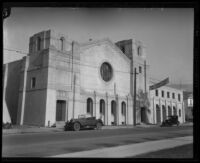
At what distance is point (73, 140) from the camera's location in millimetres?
10367

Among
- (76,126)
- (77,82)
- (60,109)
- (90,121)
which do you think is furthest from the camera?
(76,126)

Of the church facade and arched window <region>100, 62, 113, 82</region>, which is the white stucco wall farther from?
arched window <region>100, 62, 113, 82</region>

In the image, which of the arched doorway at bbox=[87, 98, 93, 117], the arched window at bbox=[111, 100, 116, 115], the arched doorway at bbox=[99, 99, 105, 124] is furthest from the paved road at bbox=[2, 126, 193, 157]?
the arched doorway at bbox=[87, 98, 93, 117]

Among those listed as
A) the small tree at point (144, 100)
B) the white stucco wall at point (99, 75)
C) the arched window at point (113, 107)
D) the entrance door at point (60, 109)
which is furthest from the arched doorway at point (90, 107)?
the small tree at point (144, 100)

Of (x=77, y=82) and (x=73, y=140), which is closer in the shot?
(x=73, y=140)

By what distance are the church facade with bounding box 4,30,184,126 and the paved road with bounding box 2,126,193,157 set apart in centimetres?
63

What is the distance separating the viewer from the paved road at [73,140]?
6867 millimetres

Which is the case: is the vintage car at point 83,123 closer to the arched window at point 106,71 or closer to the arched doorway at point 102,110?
the arched doorway at point 102,110

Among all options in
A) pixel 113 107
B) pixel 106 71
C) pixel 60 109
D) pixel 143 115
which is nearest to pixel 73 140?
pixel 60 109

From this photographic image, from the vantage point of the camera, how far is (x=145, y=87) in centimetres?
1138

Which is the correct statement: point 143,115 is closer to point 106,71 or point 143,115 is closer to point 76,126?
point 106,71

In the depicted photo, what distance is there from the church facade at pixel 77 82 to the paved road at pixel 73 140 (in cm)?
63

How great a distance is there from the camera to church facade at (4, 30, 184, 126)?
412 inches

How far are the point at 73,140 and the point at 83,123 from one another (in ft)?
3.67
